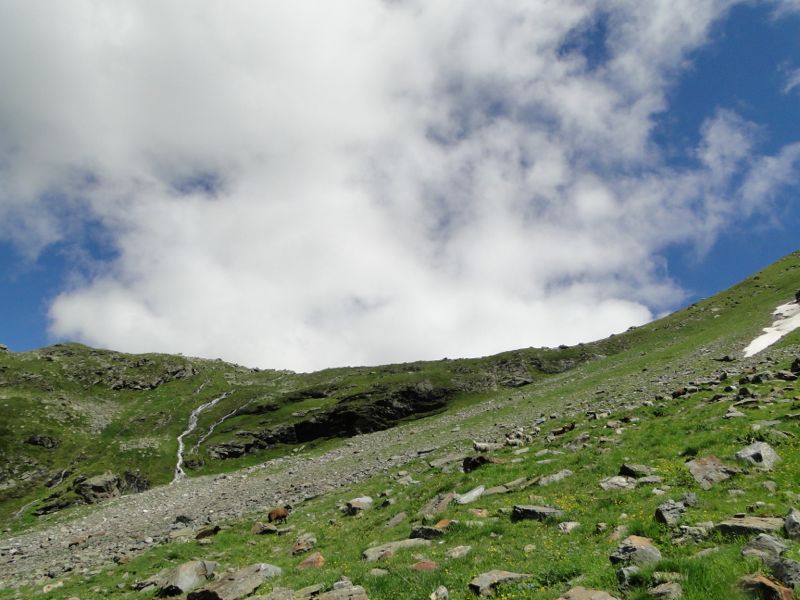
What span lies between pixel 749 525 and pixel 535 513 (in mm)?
7353

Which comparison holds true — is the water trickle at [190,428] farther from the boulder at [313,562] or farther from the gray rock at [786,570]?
the gray rock at [786,570]

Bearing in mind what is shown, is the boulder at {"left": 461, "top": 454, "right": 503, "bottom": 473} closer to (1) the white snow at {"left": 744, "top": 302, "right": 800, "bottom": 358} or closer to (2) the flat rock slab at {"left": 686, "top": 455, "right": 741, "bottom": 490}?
(2) the flat rock slab at {"left": 686, "top": 455, "right": 741, "bottom": 490}

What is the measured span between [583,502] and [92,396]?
170783mm

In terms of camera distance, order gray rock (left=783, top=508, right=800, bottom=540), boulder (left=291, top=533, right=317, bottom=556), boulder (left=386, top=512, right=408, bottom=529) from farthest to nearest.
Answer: boulder (left=386, top=512, right=408, bottom=529), boulder (left=291, top=533, right=317, bottom=556), gray rock (left=783, top=508, right=800, bottom=540)

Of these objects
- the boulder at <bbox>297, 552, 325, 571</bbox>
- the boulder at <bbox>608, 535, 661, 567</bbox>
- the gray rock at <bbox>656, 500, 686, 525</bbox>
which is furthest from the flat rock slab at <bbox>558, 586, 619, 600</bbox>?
the boulder at <bbox>297, 552, 325, 571</bbox>

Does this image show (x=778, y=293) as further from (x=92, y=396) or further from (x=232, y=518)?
(x=92, y=396)

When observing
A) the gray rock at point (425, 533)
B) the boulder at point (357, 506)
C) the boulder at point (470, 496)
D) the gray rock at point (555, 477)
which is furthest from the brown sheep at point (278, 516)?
the gray rock at point (555, 477)

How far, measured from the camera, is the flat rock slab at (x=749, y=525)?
41.3 feet

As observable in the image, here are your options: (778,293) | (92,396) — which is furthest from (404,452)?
(92,396)

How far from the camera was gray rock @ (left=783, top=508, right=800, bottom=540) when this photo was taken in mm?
11797

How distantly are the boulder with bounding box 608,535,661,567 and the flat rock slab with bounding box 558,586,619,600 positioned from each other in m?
1.47

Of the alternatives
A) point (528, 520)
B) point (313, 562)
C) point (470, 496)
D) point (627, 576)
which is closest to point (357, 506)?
point (470, 496)

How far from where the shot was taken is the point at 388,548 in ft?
62.7

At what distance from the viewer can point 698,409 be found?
2806 centimetres
